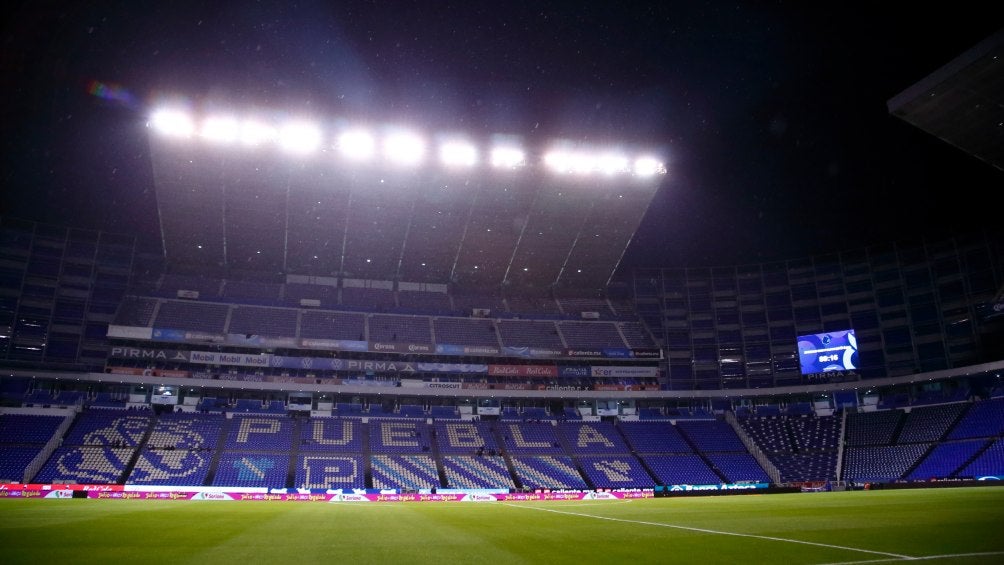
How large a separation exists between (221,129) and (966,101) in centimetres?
4294

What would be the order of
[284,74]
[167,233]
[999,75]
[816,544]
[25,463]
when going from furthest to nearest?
[167,233], [25,463], [284,74], [999,75], [816,544]

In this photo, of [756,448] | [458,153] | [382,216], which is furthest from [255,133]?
[756,448]

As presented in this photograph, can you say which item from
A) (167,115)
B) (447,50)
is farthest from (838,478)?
(167,115)

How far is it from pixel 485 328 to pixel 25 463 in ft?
115

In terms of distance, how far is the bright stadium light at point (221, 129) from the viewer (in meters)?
38.8

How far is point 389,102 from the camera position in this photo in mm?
35281

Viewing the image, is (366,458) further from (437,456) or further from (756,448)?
(756,448)

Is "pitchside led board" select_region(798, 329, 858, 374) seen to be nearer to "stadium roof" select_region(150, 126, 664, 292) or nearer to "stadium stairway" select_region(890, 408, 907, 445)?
"stadium stairway" select_region(890, 408, 907, 445)

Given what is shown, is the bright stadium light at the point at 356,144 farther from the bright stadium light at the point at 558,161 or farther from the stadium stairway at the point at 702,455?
the stadium stairway at the point at 702,455

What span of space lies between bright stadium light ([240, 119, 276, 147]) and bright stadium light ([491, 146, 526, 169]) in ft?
51.2

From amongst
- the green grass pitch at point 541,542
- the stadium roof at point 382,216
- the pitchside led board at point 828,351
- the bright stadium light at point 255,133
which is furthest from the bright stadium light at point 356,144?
the pitchside led board at point 828,351

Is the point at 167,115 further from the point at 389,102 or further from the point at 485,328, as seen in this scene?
the point at 485,328

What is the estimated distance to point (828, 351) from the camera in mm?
52438

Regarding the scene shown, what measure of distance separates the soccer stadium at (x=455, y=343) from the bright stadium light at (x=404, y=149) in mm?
151
